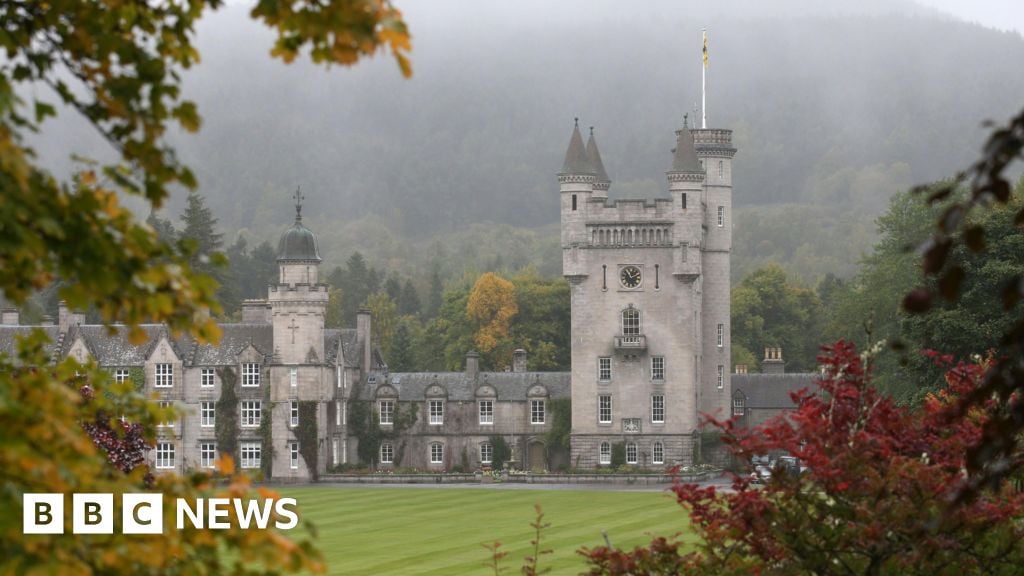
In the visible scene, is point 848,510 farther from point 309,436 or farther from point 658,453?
point 658,453

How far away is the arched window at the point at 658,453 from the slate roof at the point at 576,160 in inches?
541

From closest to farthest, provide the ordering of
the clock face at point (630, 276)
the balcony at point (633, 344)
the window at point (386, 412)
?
the balcony at point (633, 344)
the clock face at point (630, 276)
the window at point (386, 412)

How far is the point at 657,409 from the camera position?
8731cm

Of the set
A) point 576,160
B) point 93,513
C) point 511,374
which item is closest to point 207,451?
point 511,374

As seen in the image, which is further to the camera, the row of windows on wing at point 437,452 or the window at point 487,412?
the window at point 487,412

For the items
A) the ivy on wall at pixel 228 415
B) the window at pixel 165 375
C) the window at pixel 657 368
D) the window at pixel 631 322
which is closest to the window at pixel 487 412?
the window at pixel 631 322

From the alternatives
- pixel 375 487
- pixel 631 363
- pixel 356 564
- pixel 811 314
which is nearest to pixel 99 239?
pixel 356 564

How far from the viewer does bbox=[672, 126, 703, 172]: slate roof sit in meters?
88.6

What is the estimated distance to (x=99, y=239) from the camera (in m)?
8.59

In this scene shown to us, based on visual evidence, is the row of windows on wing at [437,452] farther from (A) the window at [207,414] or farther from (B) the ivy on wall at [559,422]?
(A) the window at [207,414]

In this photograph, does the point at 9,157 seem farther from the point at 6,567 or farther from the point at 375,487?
the point at 375,487

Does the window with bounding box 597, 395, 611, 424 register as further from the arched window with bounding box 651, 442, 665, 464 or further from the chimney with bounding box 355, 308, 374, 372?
the chimney with bounding box 355, 308, 374, 372

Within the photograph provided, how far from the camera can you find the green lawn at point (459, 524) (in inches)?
1711

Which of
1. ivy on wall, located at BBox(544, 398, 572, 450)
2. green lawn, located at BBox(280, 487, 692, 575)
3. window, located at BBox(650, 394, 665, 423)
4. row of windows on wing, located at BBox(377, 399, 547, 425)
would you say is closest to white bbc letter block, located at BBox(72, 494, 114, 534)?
green lawn, located at BBox(280, 487, 692, 575)
